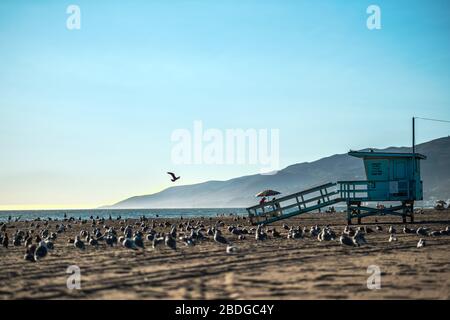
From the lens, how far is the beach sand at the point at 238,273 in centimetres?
995

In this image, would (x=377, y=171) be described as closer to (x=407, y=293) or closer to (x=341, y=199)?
(x=341, y=199)

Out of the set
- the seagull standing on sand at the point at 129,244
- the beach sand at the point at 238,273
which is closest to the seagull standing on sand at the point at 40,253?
the beach sand at the point at 238,273

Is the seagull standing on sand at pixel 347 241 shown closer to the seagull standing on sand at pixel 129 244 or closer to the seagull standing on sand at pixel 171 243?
the seagull standing on sand at pixel 171 243

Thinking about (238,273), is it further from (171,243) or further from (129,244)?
(129,244)

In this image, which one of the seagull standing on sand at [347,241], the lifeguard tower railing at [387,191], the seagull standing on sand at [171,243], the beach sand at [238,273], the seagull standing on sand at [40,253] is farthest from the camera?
the lifeguard tower railing at [387,191]

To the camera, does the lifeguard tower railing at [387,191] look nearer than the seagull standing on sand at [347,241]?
No

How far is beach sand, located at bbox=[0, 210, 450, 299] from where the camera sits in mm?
9953

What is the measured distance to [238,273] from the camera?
1248 centimetres

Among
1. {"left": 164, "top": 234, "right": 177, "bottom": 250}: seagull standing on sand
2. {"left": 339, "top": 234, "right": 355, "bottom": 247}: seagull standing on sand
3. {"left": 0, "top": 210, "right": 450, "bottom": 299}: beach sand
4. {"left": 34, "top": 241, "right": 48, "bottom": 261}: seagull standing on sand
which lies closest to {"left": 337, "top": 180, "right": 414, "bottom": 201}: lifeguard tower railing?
{"left": 339, "top": 234, "right": 355, "bottom": 247}: seagull standing on sand

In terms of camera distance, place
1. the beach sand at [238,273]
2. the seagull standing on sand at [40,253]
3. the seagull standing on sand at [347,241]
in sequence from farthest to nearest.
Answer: the seagull standing on sand at [347,241], the seagull standing on sand at [40,253], the beach sand at [238,273]

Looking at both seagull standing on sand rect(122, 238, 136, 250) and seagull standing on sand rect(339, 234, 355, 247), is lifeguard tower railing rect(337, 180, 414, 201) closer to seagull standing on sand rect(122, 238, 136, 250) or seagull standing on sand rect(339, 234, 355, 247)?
seagull standing on sand rect(339, 234, 355, 247)

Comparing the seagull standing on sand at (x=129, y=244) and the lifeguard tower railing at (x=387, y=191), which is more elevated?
the lifeguard tower railing at (x=387, y=191)

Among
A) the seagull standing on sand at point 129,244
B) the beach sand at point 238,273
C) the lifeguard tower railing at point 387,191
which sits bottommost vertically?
the beach sand at point 238,273
